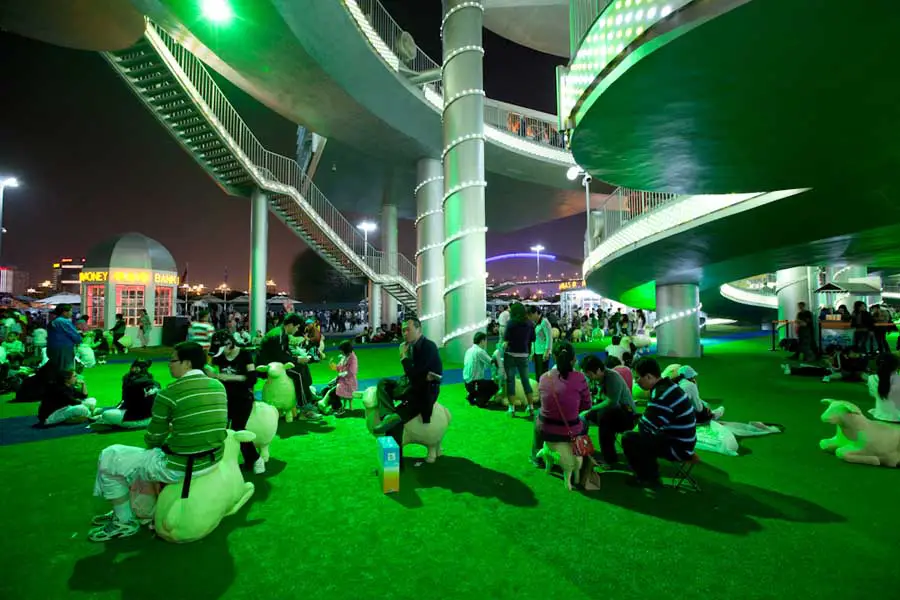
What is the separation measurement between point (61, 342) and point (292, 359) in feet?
14.9

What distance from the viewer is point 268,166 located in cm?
2106

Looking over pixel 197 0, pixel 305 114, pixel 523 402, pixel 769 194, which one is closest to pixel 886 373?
pixel 769 194

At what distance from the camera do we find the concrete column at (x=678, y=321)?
1767 centimetres

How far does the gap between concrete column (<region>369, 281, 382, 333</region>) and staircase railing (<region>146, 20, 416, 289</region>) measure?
2020 millimetres

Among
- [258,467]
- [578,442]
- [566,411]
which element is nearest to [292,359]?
[258,467]

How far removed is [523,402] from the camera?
8680 mm

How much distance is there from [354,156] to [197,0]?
11.1m

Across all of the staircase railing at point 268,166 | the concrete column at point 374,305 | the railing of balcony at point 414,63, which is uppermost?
the railing of balcony at point 414,63

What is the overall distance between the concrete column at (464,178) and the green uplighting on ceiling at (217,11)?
668 cm

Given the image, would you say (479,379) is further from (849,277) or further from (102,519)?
(849,277)

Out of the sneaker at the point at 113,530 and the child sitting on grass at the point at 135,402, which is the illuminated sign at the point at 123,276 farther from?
the sneaker at the point at 113,530

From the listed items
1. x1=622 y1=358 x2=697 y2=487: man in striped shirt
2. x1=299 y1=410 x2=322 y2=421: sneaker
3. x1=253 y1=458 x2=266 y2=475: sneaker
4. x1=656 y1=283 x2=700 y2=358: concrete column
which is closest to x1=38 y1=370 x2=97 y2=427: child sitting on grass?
x1=299 y1=410 x2=322 y2=421: sneaker

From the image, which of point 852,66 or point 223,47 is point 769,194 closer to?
point 852,66

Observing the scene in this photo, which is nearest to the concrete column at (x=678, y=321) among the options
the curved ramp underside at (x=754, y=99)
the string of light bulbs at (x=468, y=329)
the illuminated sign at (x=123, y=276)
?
the string of light bulbs at (x=468, y=329)
